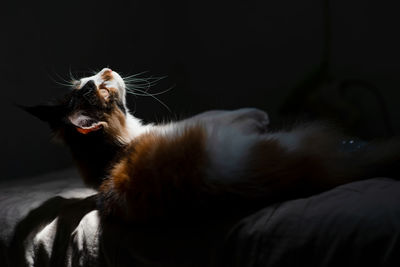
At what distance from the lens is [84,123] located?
112 cm

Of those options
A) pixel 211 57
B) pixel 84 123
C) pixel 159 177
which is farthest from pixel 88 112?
pixel 211 57

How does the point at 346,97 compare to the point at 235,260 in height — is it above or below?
below

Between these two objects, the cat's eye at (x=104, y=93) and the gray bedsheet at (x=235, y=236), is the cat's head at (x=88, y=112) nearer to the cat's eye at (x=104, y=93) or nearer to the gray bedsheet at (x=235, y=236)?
the cat's eye at (x=104, y=93)

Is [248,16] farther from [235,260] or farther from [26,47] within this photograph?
[235,260]

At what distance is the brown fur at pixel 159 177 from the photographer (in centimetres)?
95

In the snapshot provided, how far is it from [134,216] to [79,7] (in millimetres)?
1260

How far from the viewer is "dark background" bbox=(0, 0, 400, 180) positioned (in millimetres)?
1837

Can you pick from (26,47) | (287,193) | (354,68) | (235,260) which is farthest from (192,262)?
(354,68)

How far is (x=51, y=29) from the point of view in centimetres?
188

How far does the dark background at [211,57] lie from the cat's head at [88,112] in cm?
70

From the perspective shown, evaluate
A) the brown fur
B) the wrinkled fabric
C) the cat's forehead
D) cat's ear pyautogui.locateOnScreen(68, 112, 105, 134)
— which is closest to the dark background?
the cat's forehead

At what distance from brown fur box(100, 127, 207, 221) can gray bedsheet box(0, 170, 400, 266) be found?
0.05m

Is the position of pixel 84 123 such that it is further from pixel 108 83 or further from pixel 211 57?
pixel 211 57

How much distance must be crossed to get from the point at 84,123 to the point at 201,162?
32 cm
